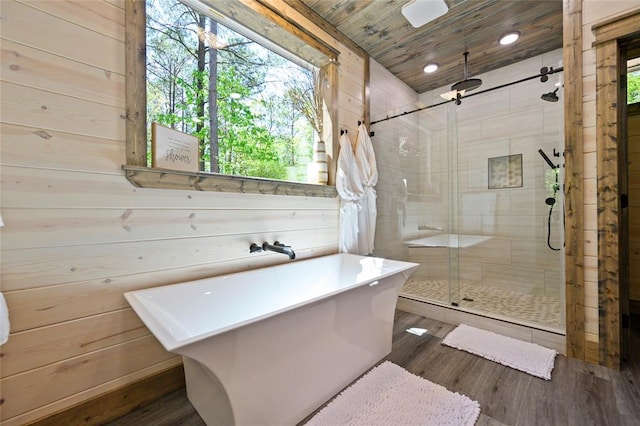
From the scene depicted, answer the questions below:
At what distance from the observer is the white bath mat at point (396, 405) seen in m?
1.29

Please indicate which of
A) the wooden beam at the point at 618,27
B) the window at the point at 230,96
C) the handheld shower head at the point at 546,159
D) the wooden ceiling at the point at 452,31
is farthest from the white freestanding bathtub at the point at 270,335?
the wooden ceiling at the point at 452,31

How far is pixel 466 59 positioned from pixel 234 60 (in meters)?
2.59

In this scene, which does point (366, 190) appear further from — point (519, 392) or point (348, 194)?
point (519, 392)

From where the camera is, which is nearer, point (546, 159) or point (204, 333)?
point (204, 333)

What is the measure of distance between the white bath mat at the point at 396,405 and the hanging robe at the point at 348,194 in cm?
123

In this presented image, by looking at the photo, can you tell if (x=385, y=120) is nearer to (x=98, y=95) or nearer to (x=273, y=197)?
(x=273, y=197)

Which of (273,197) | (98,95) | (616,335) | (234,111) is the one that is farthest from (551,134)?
(98,95)

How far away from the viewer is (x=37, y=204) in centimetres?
117

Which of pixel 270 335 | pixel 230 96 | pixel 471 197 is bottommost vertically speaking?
pixel 270 335

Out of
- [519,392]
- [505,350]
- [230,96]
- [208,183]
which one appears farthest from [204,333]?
[505,350]

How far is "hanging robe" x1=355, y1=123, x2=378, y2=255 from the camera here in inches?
107

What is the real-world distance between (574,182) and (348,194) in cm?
164

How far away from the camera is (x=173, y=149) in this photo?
1609 mm

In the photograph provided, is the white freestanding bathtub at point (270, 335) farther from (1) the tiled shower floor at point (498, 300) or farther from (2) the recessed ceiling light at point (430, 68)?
(2) the recessed ceiling light at point (430, 68)
